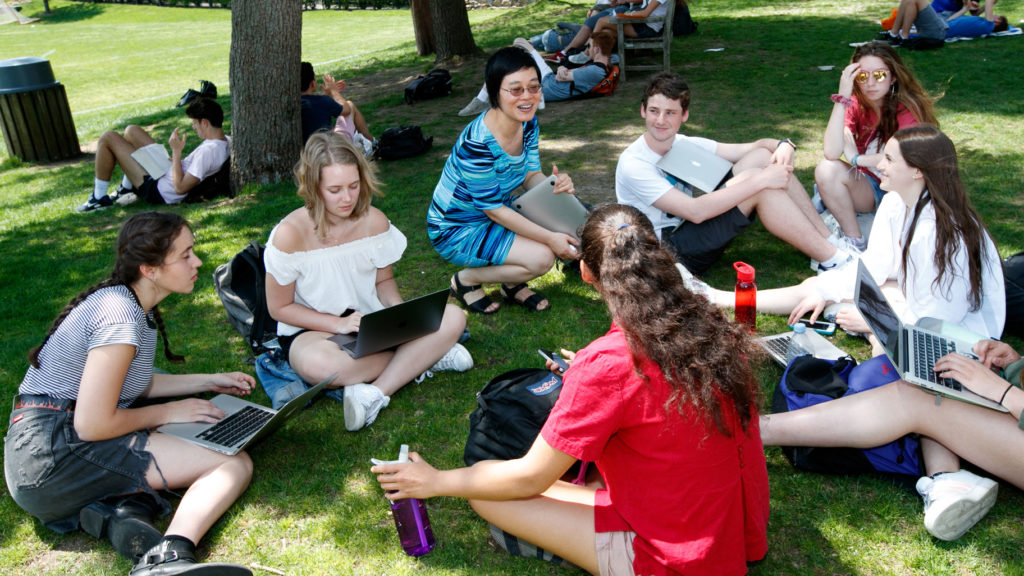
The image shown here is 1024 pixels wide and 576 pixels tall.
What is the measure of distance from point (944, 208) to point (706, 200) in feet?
4.77

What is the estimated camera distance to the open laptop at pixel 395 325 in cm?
345

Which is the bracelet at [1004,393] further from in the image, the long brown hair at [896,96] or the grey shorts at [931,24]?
the grey shorts at [931,24]

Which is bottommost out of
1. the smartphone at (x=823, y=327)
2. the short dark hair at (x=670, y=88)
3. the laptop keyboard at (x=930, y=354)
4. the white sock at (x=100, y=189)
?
the smartphone at (x=823, y=327)

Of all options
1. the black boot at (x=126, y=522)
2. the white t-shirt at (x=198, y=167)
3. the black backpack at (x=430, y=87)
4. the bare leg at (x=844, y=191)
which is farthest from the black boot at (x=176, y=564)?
the black backpack at (x=430, y=87)

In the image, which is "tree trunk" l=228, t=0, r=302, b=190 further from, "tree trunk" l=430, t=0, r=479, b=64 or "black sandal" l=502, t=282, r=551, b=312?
"tree trunk" l=430, t=0, r=479, b=64

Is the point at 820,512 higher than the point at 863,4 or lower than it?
lower

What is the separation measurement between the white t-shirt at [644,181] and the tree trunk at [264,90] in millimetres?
3676

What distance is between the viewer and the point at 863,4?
45.6 feet

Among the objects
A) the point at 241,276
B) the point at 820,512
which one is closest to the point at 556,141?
the point at 241,276

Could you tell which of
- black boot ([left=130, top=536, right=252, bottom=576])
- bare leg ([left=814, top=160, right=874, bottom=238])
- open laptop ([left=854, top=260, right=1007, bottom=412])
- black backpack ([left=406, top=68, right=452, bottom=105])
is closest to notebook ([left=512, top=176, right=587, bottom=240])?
bare leg ([left=814, top=160, right=874, bottom=238])

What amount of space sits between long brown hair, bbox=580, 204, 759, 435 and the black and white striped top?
186 centimetres

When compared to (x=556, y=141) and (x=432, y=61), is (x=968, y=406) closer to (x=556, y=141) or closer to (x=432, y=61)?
(x=556, y=141)

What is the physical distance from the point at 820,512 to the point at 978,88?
286 inches

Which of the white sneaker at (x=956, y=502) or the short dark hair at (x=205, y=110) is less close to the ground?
the short dark hair at (x=205, y=110)
